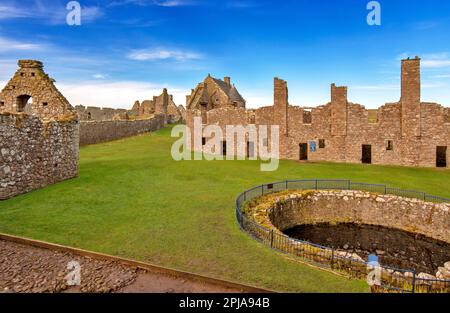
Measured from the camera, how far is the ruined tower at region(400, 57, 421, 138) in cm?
2704

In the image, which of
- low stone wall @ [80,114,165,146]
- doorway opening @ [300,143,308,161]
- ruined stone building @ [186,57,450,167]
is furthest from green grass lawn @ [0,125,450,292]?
low stone wall @ [80,114,165,146]

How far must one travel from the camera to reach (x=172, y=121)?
6550cm

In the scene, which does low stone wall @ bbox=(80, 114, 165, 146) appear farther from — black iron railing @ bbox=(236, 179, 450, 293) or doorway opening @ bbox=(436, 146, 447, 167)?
doorway opening @ bbox=(436, 146, 447, 167)

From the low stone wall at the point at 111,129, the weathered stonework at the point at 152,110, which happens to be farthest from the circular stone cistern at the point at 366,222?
the weathered stonework at the point at 152,110

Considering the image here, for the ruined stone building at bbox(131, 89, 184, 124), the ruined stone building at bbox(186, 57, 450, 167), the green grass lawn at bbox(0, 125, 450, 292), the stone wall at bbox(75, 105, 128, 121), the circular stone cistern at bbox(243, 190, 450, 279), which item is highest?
the ruined stone building at bbox(131, 89, 184, 124)

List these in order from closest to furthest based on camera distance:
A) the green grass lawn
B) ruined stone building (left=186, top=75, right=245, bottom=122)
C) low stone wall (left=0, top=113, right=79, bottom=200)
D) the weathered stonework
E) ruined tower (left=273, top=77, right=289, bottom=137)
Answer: the green grass lawn
low stone wall (left=0, top=113, right=79, bottom=200)
ruined tower (left=273, top=77, right=289, bottom=137)
ruined stone building (left=186, top=75, right=245, bottom=122)
the weathered stonework

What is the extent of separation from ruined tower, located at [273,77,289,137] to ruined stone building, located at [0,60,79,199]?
63.6 feet

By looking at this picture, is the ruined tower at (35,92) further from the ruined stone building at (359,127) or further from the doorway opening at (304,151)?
the doorway opening at (304,151)

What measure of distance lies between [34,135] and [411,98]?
2813 centimetres

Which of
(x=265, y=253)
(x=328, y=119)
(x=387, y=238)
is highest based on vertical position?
(x=328, y=119)

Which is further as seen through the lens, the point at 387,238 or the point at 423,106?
the point at 423,106
